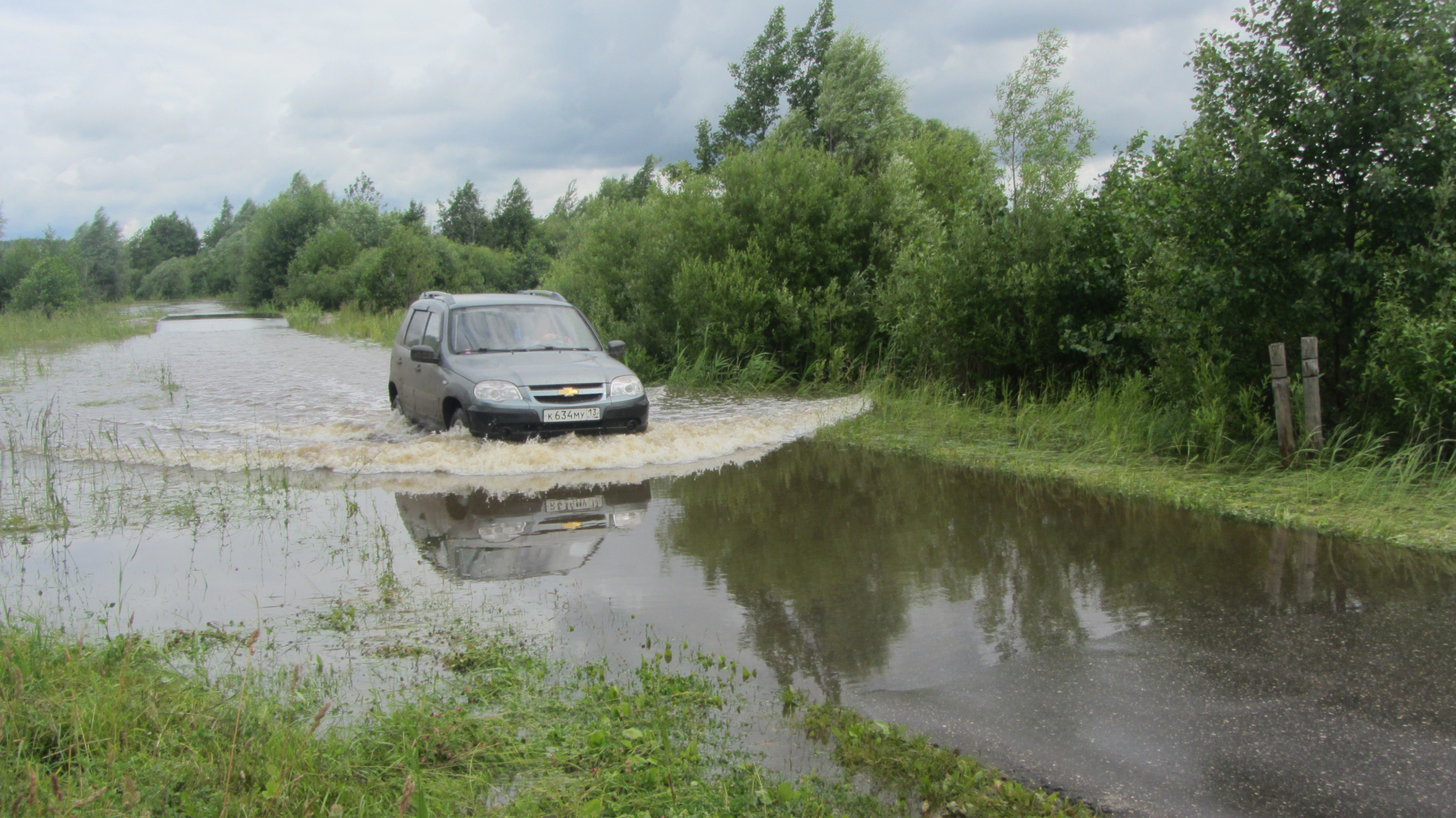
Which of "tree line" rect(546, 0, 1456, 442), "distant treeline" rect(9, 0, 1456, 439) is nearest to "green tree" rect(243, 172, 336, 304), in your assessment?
"distant treeline" rect(9, 0, 1456, 439)

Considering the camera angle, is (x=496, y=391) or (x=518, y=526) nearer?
(x=518, y=526)

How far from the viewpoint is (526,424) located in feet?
35.8

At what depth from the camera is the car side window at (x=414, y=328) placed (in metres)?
13.0

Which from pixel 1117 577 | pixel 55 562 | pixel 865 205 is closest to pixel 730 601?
pixel 1117 577

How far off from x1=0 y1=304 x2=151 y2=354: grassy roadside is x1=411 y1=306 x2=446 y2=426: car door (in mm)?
22397

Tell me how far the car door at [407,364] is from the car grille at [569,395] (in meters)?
2.54

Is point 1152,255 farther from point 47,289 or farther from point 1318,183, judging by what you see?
point 47,289

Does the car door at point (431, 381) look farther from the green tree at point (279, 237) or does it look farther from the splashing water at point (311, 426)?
the green tree at point (279, 237)

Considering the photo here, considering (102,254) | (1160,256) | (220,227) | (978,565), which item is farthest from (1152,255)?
(220,227)

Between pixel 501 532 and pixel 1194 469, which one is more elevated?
pixel 501 532

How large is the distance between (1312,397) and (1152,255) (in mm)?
2890

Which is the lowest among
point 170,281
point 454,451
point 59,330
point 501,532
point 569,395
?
point 501,532

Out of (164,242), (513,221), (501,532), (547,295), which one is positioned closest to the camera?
(501,532)

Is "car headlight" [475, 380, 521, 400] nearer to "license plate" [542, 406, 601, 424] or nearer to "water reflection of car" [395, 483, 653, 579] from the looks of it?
"license plate" [542, 406, 601, 424]
